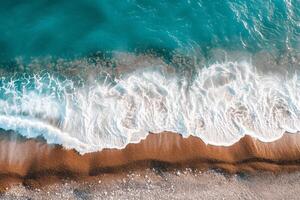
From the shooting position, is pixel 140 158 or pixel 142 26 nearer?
pixel 140 158

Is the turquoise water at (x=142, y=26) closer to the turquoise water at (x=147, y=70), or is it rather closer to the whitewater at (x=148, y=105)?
the turquoise water at (x=147, y=70)

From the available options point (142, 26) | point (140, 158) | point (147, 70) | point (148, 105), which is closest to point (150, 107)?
point (148, 105)

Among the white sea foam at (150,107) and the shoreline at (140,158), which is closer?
the shoreline at (140,158)

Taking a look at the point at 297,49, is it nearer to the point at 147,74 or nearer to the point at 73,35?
the point at 147,74

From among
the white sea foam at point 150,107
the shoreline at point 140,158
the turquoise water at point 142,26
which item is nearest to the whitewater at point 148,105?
the white sea foam at point 150,107

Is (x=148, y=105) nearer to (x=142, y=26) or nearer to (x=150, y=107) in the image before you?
(x=150, y=107)

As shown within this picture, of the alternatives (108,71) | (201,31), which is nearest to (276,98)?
(201,31)

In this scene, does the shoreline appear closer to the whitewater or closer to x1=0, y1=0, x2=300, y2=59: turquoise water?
the whitewater

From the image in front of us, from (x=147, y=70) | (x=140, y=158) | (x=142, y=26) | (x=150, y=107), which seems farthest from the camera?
(x=142, y=26)
